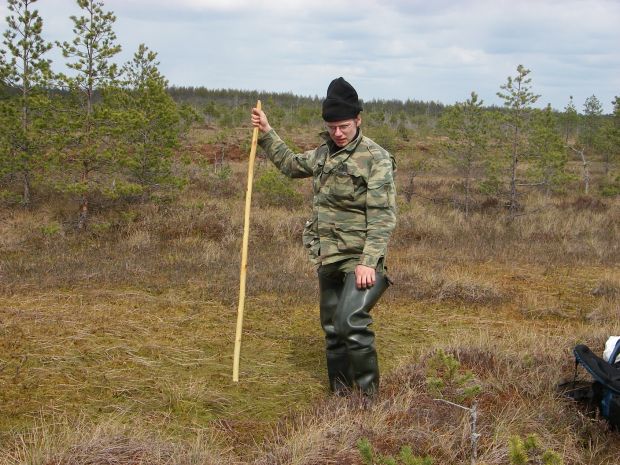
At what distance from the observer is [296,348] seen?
554 centimetres

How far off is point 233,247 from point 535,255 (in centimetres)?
525

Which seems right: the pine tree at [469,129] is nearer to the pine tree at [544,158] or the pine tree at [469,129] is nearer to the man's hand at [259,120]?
the pine tree at [544,158]

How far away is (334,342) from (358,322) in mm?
364

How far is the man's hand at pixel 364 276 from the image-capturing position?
3.85 m

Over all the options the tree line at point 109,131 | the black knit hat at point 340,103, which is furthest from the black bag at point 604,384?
the tree line at point 109,131

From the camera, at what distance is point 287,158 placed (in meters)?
4.45

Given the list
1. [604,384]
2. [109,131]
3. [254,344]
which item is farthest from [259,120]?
[109,131]

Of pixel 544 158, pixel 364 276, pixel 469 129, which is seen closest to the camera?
pixel 364 276

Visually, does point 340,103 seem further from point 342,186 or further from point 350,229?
point 350,229

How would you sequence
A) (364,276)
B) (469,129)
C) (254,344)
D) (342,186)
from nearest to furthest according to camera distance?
(364,276) → (342,186) → (254,344) → (469,129)

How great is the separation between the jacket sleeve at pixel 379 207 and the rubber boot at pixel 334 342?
48 cm

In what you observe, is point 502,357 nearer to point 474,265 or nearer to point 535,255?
point 474,265

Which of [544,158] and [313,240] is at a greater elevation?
[544,158]

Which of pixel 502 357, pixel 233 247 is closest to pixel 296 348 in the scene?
Result: pixel 502 357
